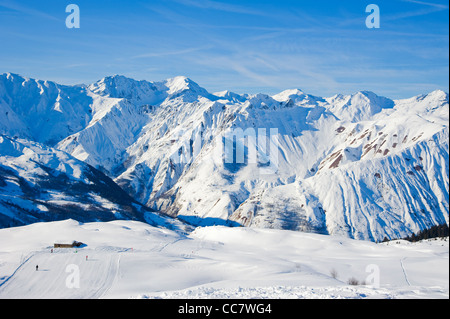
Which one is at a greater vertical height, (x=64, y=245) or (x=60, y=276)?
(x=60, y=276)

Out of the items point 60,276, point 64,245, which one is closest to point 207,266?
point 60,276

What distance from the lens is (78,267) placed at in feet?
180

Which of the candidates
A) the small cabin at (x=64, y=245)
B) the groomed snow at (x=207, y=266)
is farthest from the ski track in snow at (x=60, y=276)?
the small cabin at (x=64, y=245)

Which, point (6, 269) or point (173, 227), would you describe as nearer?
point (6, 269)

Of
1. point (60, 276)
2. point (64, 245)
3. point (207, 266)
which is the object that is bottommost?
point (207, 266)

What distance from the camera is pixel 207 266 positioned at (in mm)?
60156

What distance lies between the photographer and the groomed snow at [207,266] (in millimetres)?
38447

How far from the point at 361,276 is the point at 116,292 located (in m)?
39.4

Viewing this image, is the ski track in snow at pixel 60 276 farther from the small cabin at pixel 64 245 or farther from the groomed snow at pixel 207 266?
the small cabin at pixel 64 245

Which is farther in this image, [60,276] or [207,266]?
[207,266]

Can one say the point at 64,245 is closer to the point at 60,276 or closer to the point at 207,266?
the point at 60,276
